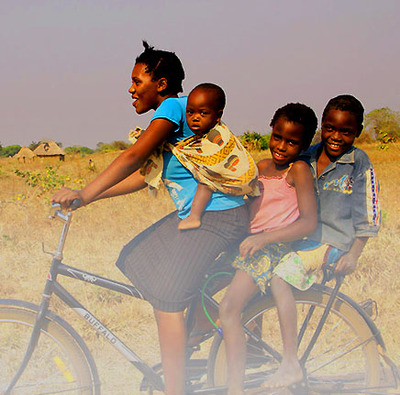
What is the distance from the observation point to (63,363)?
7.91 ft

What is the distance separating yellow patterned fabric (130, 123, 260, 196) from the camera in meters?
2.18

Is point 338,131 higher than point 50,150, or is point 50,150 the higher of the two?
point 50,150

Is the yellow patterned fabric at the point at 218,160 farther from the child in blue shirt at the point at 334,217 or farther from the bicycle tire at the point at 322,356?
the bicycle tire at the point at 322,356

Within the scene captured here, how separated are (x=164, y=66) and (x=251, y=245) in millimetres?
878

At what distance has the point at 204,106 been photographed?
215 centimetres

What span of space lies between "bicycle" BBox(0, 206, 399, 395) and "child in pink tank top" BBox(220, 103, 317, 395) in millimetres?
92

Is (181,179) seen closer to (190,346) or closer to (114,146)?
(190,346)

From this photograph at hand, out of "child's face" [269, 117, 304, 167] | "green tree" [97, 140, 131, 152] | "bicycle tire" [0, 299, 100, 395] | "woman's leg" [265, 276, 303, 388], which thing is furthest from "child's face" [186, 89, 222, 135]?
"green tree" [97, 140, 131, 152]

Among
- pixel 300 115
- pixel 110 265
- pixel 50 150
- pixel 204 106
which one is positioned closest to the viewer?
pixel 204 106

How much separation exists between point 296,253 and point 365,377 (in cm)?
76

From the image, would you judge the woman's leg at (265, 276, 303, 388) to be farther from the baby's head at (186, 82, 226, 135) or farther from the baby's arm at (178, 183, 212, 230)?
the baby's head at (186, 82, 226, 135)

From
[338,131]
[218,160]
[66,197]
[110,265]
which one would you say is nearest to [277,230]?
[218,160]

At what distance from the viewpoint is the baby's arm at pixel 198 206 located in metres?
2.23

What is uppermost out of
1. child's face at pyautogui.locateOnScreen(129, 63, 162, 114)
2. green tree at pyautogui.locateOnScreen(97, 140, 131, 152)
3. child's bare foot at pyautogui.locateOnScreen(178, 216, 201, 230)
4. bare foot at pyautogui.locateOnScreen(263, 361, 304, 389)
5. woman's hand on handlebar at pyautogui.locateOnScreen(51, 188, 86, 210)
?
green tree at pyautogui.locateOnScreen(97, 140, 131, 152)
